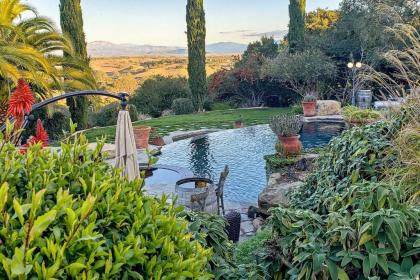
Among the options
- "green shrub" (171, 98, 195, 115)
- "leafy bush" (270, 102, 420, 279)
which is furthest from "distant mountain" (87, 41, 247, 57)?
"leafy bush" (270, 102, 420, 279)

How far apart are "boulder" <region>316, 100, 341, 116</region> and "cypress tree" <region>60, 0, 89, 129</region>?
8.37 meters

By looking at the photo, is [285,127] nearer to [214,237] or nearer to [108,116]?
[214,237]

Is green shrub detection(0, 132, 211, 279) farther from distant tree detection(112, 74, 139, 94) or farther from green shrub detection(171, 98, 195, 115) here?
distant tree detection(112, 74, 139, 94)

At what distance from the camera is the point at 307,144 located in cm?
1051

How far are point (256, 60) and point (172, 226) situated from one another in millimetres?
18822

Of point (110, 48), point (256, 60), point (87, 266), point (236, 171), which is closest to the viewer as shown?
point (87, 266)

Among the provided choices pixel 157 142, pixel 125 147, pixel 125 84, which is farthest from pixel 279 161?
pixel 125 84

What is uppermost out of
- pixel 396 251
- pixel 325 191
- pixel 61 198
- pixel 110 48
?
pixel 110 48

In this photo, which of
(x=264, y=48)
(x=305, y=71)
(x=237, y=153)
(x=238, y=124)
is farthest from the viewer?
(x=264, y=48)

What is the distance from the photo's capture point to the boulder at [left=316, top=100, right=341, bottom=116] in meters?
13.3

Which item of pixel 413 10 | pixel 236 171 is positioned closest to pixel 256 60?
pixel 413 10

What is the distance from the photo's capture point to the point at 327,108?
44.0 feet

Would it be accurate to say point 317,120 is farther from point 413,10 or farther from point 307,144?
point 413,10

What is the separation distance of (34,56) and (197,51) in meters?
11.4
